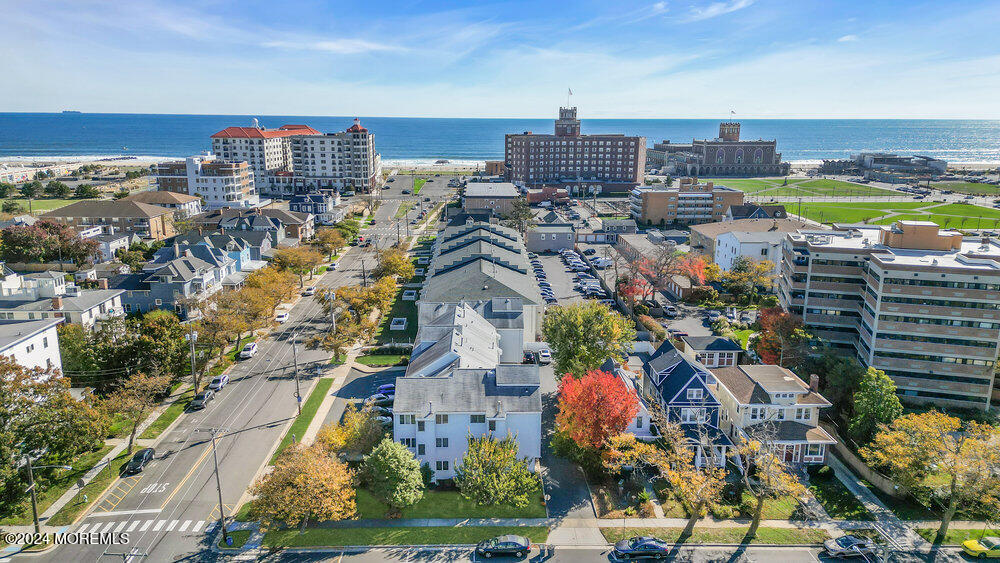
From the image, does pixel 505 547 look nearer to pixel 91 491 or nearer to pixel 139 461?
pixel 139 461

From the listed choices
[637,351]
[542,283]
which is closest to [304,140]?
[542,283]

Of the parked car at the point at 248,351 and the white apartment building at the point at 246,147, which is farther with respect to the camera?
the white apartment building at the point at 246,147

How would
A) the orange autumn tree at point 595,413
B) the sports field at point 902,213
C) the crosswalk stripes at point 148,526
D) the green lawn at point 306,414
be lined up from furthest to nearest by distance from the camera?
the sports field at point 902,213, the green lawn at point 306,414, the orange autumn tree at point 595,413, the crosswalk stripes at point 148,526

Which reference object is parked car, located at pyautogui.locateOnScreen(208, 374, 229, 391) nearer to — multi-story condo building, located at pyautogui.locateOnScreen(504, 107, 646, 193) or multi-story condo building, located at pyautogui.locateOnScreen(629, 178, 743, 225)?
multi-story condo building, located at pyautogui.locateOnScreen(629, 178, 743, 225)

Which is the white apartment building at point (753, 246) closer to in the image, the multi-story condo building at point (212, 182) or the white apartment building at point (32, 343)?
the white apartment building at point (32, 343)

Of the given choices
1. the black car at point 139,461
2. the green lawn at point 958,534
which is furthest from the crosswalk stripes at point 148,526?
the green lawn at point 958,534

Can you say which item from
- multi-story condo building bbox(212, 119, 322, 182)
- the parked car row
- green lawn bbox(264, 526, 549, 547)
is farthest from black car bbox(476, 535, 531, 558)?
multi-story condo building bbox(212, 119, 322, 182)
